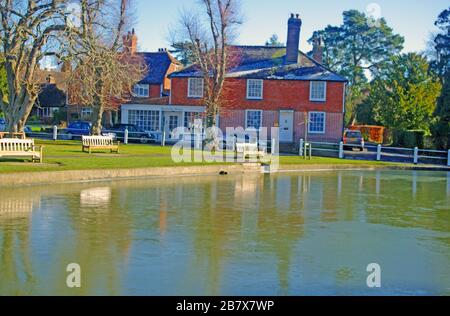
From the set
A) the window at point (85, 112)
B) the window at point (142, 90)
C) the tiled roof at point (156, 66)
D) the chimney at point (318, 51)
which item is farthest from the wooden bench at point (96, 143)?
the window at point (85, 112)

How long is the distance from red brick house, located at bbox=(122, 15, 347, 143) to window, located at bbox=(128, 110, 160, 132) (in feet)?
7.75

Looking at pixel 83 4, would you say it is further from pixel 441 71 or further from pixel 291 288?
pixel 441 71

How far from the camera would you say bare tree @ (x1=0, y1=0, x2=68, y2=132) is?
85.6ft

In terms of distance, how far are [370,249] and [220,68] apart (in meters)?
29.9

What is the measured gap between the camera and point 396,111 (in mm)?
51594

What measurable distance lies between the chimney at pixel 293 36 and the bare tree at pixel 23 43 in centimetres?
2394

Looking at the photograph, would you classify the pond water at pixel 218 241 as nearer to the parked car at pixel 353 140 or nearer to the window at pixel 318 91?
the parked car at pixel 353 140

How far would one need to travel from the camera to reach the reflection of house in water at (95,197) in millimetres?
15680

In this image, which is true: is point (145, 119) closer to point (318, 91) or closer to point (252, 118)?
point (252, 118)

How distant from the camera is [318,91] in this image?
1869 inches

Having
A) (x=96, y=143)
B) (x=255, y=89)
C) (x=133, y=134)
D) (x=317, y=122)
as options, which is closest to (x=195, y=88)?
(x=255, y=89)

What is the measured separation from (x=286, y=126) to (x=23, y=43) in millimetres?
24891

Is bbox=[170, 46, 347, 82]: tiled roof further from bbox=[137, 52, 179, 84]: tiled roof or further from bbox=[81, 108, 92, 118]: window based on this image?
bbox=[81, 108, 92, 118]: window
